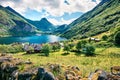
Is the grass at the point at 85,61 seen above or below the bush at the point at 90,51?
below

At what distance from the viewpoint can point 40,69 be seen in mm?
60125

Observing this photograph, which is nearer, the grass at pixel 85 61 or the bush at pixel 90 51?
the grass at pixel 85 61

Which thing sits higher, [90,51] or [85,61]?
[90,51]

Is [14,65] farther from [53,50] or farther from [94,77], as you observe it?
[53,50]

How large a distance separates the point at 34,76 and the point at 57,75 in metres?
7.07

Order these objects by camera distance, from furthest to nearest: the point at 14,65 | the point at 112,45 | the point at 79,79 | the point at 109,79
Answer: the point at 112,45, the point at 14,65, the point at 79,79, the point at 109,79

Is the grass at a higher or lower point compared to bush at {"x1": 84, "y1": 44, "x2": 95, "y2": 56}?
lower

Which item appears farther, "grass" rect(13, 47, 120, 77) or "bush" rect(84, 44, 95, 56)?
"bush" rect(84, 44, 95, 56)

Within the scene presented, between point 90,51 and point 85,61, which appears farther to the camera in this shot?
point 90,51

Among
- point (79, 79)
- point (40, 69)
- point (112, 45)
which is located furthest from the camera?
point (112, 45)

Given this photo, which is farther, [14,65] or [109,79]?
[14,65]

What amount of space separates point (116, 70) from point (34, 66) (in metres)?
27.3

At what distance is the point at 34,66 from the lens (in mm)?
70062

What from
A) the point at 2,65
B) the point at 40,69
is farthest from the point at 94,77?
the point at 2,65
